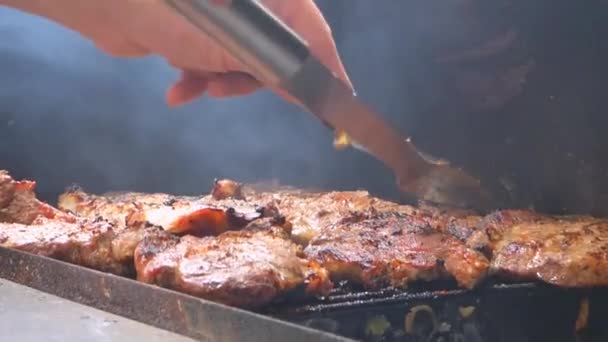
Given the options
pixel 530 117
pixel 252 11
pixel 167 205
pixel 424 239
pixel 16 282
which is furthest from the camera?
pixel 530 117

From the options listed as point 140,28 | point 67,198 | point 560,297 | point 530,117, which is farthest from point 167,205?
point 530,117

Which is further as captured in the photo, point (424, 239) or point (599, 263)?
point (424, 239)

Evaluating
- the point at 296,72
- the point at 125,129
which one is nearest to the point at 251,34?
the point at 296,72

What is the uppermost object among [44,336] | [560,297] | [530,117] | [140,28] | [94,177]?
[530,117]

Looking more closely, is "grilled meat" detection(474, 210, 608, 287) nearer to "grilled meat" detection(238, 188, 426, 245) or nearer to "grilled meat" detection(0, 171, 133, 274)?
"grilled meat" detection(238, 188, 426, 245)

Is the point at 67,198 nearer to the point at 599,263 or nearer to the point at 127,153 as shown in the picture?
the point at 127,153

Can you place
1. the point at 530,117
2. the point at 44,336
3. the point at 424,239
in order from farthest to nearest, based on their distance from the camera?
the point at 530,117, the point at 424,239, the point at 44,336

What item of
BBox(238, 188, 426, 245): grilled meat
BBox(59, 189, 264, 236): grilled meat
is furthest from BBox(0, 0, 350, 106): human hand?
BBox(238, 188, 426, 245): grilled meat
